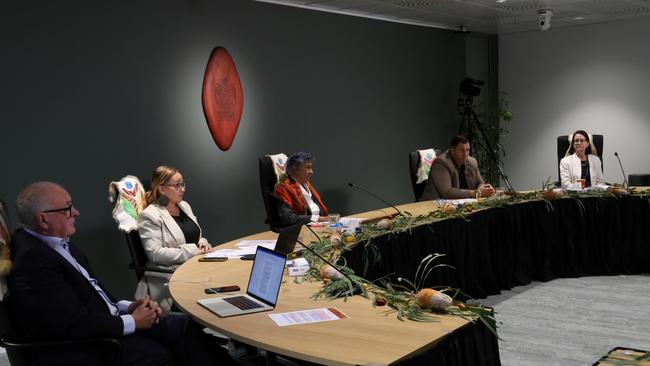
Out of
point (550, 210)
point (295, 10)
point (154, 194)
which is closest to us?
point (154, 194)

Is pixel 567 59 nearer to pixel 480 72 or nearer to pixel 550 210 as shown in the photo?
pixel 480 72

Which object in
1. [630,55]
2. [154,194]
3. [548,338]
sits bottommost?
[548,338]

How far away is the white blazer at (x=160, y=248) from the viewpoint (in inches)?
143

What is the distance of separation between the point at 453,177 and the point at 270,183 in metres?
1.67

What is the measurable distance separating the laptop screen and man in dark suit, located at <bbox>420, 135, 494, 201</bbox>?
3.17 m

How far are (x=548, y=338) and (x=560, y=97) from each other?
5336 mm

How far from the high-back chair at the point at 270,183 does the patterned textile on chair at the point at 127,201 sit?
3.66 ft

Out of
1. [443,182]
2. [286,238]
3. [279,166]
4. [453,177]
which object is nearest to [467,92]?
[453,177]

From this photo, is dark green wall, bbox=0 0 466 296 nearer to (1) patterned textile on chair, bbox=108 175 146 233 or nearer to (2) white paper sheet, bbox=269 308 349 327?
(1) patterned textile on chair, bbox=108 175 146 233

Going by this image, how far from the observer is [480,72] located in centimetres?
918

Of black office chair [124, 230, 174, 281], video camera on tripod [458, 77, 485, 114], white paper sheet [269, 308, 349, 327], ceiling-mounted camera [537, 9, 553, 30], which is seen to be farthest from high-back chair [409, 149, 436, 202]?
white paper sheet [269, 308, 349, 327]

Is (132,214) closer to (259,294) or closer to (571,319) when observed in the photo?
(259,294)

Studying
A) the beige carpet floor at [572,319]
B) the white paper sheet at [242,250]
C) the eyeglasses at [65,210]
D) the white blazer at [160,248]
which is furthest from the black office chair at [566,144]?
the eyeglasses at [65,210]

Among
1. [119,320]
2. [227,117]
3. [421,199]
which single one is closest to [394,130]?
[421,199]
